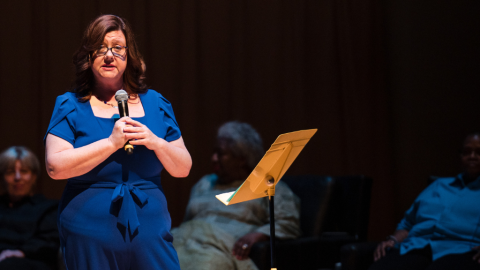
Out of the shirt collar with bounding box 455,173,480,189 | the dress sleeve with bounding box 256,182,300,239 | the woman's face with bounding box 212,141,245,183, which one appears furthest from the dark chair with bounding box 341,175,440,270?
the woman's face with bounding box 212,141,245,183

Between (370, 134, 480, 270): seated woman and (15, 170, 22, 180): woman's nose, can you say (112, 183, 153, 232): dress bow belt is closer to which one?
(370, 134, 480, 270): seated woman

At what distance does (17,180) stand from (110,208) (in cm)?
206

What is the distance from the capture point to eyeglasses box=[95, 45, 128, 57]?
5.11ft

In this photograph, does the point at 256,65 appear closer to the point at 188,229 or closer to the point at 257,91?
the point at 257,91

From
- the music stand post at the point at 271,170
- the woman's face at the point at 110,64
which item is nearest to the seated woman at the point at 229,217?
the music stand post at the point at 271,170

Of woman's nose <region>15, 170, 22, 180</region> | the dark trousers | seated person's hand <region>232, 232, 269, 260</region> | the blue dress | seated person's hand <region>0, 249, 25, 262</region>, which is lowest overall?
the dark trousers

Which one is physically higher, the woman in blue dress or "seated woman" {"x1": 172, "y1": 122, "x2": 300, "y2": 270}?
the woman in blue dress

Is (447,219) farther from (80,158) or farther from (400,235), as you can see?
(80,158)

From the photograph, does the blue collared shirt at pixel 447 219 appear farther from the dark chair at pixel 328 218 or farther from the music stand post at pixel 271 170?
the music stand post at pixel 271 170

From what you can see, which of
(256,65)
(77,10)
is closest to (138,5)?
(77,10)

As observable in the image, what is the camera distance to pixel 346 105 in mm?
4930

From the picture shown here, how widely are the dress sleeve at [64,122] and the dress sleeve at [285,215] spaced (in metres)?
1.75

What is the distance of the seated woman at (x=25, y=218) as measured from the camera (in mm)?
3002

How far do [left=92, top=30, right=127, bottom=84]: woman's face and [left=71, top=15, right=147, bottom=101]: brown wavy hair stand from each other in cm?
2
